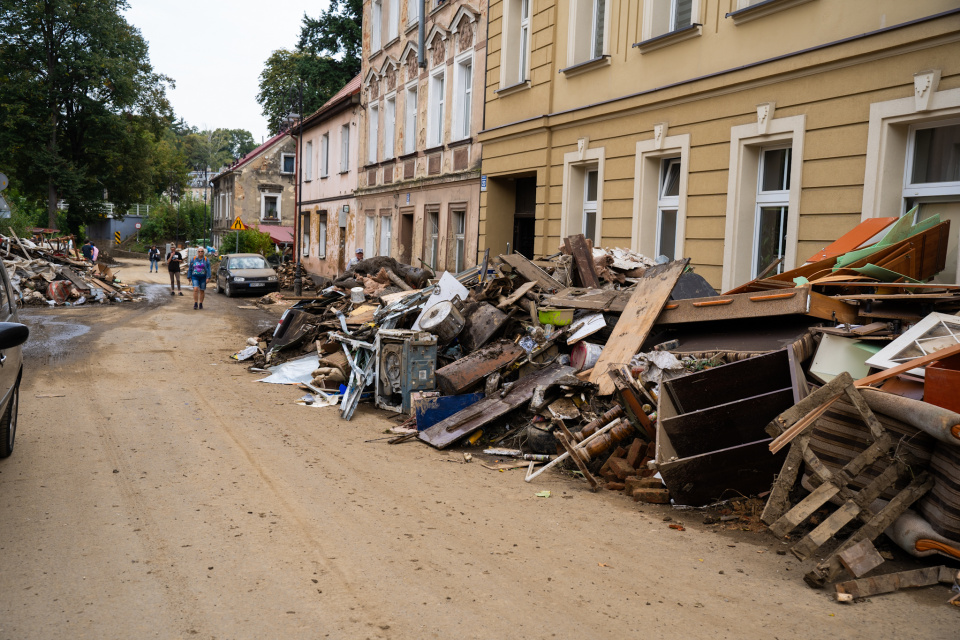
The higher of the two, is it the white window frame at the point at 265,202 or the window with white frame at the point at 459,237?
the white window frame at the point at 265,202

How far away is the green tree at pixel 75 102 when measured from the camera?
40.4m

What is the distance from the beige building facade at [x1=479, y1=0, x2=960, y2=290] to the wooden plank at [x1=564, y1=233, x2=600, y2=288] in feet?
5.40

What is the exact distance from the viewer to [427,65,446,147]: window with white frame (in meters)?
21.2

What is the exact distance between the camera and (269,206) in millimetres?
55219

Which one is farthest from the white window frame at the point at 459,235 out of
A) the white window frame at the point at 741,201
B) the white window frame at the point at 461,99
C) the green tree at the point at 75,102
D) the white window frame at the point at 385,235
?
the green tree at the point at 75,102

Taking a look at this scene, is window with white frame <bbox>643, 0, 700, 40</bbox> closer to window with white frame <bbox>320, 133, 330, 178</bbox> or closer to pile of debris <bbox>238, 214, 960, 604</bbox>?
pile of debris <bbox>238, 214, 960, 604</bbox>

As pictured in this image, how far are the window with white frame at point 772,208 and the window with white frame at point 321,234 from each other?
23989 millimetres

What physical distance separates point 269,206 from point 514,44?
41688 millimetres

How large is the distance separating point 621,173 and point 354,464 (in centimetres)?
801

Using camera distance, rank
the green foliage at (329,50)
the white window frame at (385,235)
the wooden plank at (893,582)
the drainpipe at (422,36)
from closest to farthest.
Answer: the wooden plank at (893,582), the drainpipe at (422,36), the white window frame at (385,235), the green foliage at (329,50)

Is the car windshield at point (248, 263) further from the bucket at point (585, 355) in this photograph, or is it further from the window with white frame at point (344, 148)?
the bucket at point (585, 355)

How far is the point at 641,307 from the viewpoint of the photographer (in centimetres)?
858

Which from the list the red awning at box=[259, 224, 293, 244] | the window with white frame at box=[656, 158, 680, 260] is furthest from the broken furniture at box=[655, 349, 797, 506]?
the red awning at box=[259, 224, 293, 244]

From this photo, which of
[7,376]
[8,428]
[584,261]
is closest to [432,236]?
[584,261]
